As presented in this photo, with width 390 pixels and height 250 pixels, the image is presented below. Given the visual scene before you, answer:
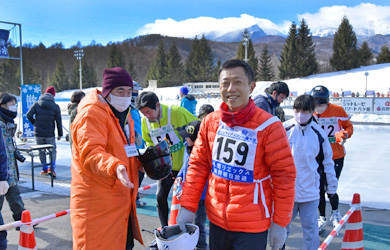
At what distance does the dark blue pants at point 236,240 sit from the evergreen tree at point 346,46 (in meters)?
64.8

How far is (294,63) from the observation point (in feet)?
200

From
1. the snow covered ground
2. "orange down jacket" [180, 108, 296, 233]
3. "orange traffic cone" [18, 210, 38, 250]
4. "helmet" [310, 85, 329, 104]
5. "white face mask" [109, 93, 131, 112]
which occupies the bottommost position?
the snow covered ground

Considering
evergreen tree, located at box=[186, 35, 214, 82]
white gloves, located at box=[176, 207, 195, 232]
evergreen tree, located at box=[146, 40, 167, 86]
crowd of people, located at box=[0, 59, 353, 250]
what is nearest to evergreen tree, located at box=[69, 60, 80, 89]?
evergreen tree, located at box=[146, 40, 167, 86]

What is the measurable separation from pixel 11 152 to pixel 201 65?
234 feet

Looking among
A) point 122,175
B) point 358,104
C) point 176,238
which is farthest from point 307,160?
point 358,104


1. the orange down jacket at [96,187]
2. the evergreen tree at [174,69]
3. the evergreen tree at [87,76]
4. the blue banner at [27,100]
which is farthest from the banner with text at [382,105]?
the evergreen tree at [87,76]

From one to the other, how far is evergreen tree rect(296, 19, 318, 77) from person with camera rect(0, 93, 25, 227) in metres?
59.9

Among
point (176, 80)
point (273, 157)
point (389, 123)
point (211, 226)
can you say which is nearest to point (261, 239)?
point (211, 226)

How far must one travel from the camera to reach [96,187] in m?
2.32

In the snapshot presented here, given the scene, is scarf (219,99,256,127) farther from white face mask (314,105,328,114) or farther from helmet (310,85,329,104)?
white face mask (314,105,328,114)

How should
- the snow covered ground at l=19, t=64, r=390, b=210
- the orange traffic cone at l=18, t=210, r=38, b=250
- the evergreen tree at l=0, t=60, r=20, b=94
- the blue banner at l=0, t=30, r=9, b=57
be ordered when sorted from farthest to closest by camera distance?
the evergreen tree at l=0, t=60, r=20, b=94 → the blue banner at l=0, t=30, r=9, b=57 → the snow covered ground at l=19, t=64, r=390, b=210 → the orange traffic cone at l=18, t=210, r=38, b=250

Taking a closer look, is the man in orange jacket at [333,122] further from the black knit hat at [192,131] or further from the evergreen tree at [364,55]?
the evergreen tree at [364,55]

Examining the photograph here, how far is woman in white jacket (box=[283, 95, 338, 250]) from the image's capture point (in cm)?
346

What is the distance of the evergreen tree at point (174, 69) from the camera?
248ft
